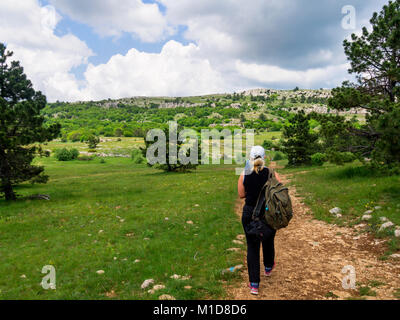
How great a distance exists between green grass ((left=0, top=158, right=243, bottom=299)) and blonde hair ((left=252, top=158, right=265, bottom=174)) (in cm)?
335

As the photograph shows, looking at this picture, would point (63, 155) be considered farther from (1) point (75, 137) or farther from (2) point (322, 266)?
(1) point (75, 137)

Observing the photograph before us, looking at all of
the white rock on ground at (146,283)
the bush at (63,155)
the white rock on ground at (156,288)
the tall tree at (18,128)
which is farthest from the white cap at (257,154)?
the bush at (63,155)

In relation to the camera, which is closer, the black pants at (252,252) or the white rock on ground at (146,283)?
the black pants at (252,252)

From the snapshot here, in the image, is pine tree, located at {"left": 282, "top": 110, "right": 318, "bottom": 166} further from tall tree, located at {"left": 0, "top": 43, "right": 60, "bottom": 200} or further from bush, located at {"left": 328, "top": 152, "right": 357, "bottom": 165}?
tall tree, located at {"left": 0, "top": 43, "right": 60, "bottom": 200}

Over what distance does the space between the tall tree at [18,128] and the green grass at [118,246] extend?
9.42ft

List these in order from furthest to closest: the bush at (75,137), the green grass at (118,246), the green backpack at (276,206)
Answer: the bush at (75,137) → the green grass at (118,246) → the green backpack at (276,206)

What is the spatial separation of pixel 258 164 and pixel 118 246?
7.94 m

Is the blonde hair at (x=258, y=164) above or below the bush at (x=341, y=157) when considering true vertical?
above

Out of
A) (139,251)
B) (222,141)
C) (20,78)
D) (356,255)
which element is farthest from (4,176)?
(222,141)

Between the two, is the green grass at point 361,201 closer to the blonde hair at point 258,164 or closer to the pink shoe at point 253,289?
the pink shoe at point 253,289

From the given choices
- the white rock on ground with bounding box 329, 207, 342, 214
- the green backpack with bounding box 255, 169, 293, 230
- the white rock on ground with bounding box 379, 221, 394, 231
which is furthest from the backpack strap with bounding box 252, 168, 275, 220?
the white rock on ground with bounding box 329, 207, 342, 214

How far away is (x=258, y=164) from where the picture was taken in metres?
6.49

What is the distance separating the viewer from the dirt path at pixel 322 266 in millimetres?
6570

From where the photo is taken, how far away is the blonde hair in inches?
253
